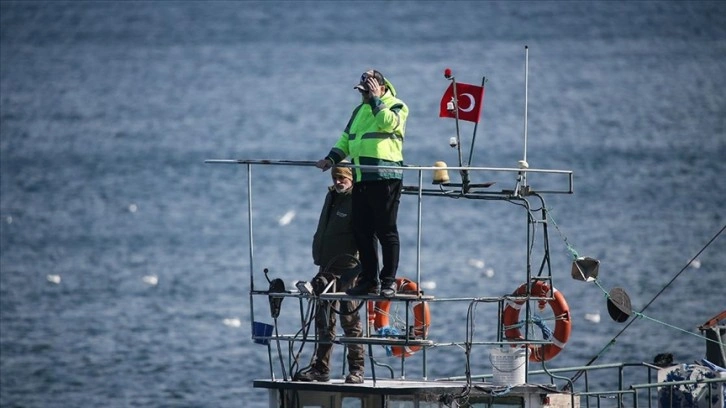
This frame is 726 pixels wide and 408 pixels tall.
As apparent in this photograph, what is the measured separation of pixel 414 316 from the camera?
726 inches

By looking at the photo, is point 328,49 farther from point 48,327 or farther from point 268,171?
point 48,327

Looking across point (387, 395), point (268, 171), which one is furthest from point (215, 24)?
point (387, 395)

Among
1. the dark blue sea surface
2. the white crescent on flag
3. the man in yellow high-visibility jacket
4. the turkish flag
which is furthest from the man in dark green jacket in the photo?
the dark blue sea surface

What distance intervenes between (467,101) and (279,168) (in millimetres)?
65878

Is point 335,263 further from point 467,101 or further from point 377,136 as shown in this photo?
point 467,101

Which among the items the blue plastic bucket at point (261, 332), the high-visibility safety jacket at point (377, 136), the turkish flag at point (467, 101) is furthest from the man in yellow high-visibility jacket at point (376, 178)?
the turkish flag at point (467, 101)

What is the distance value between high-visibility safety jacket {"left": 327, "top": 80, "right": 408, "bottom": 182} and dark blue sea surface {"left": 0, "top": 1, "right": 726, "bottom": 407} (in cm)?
262

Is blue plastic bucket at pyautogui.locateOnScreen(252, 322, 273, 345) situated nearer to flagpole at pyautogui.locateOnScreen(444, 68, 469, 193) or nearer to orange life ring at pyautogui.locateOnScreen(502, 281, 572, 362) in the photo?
flagpole at pyautogui.locateOnScreen(444, 68, 469, 193)

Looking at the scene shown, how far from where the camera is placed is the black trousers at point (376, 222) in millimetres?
17172

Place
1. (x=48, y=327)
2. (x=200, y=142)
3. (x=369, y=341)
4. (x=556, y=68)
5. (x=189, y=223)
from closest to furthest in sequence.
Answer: (x=369, y=341) < (x=48, y=327) < (x=189, y=223) < (x=200, y=142) < (x=556, y=68)

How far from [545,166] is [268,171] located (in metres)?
13.4

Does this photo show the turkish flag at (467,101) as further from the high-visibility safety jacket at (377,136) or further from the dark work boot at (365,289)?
the dark work boot at (365,289)

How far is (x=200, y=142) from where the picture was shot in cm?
10388

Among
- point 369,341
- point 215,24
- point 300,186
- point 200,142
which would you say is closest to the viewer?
point 369,341
